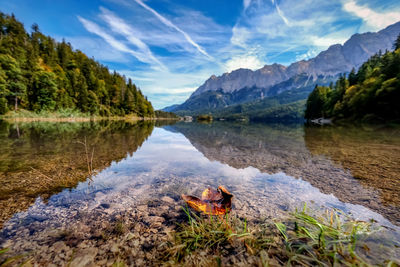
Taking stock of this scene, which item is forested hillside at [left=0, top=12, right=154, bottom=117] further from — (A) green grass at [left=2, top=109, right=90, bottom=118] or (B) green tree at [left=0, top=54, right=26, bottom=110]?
(A) green grass at [left=2, top=109, right=90, bottom=118]

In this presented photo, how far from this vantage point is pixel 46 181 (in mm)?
5418

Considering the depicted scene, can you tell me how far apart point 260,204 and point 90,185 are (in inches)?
217

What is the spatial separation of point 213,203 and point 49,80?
66438 mm

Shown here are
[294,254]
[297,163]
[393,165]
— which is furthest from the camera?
[297,163]

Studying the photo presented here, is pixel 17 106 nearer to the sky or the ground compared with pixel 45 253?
nearer to the sky

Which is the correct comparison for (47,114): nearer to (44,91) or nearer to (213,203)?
(44,91)

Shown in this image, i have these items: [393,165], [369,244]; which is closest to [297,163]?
[393,165]

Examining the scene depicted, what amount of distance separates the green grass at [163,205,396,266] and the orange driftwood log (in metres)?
0.40

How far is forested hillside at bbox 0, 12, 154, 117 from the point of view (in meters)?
42.5

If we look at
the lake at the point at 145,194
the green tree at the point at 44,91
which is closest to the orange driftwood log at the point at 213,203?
the lake at the point at 145,194

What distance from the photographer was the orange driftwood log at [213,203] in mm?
3656

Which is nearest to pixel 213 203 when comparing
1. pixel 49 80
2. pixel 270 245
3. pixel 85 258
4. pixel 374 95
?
pixel 270 245

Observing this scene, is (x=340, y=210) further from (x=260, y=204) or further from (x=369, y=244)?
(x=260, y=204)

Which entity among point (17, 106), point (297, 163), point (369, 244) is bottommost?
point (297, 163)
